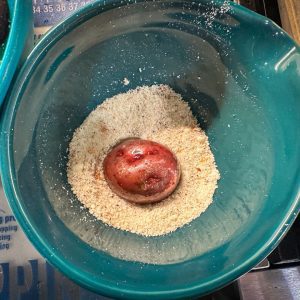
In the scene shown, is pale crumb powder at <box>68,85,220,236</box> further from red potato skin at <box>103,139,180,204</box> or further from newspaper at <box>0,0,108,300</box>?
newspaper at <box>0,0,108,300</box>

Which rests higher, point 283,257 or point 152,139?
point 152,139

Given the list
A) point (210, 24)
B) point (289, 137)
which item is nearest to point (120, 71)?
point (210, 24)

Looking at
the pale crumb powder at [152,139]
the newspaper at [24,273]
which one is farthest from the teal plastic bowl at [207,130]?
the newspaper at [24,273]

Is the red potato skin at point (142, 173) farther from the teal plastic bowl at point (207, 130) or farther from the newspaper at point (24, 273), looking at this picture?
the newspaper at point (24, 273)

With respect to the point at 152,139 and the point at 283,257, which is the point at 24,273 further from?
the point at 283,257

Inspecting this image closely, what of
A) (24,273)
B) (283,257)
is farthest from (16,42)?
(283,257)
